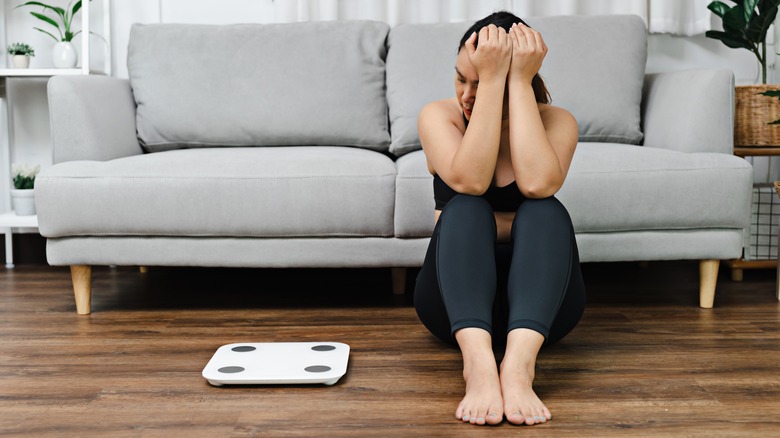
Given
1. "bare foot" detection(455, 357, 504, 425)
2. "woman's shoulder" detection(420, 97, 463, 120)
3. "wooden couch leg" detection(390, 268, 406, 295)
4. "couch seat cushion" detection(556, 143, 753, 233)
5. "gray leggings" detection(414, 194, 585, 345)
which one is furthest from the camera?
"wooden couch leg" detection(390, 268, 406, 295)

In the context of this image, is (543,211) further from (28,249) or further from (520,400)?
(28,249)

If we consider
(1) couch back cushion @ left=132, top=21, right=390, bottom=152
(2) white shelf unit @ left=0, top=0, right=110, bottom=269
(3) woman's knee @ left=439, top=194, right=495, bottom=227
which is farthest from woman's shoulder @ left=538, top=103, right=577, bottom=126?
(2) white shelf unit @ left=0, top=0, right=110, bottom=269

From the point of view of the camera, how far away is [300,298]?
2.28 m

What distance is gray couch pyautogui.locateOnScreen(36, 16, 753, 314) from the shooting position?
196 centimetres

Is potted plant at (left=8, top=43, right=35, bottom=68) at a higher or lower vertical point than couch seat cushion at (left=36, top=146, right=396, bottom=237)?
higher

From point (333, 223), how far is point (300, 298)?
400 millimetres

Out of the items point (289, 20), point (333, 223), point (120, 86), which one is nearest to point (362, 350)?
point (333, 223)

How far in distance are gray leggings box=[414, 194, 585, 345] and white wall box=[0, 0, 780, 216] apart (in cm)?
177

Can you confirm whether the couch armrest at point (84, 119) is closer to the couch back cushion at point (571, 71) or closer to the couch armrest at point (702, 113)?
the couch back cushion at point (571, 71)

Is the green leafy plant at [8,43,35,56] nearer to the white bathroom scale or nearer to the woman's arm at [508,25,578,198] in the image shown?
the white bathroom scale

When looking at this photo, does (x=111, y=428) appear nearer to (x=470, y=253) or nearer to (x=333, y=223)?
(x=470, y=253)

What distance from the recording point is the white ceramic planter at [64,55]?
273 centimetres

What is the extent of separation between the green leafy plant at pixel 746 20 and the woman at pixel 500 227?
126cm

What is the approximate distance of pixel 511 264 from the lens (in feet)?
4.73
